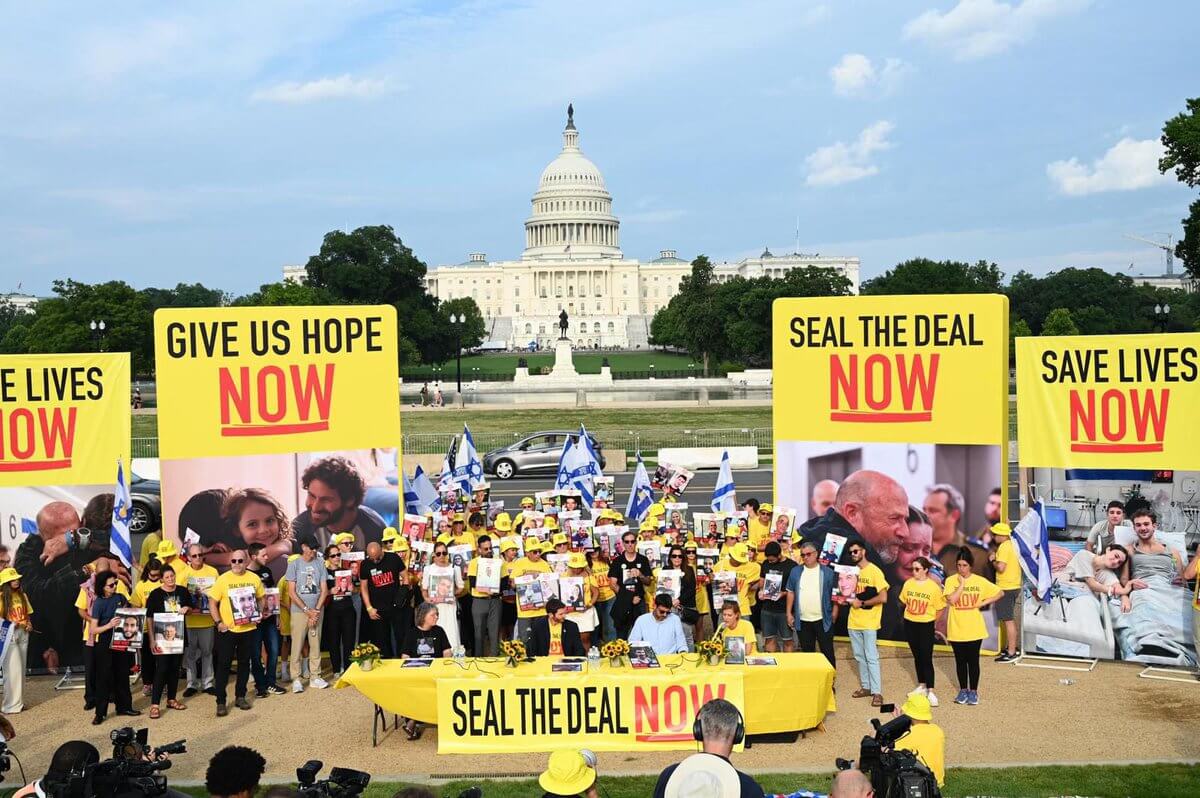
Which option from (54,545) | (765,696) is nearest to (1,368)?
(54,545)

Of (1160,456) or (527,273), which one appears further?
(527,273)

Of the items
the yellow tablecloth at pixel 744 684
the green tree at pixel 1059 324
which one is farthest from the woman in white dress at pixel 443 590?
the green tree at pixel 1059 324

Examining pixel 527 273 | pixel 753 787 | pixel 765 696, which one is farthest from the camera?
pixel 527 273

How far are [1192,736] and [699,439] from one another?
2585 centimetres

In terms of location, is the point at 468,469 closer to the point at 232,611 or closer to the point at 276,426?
the point at 276,426

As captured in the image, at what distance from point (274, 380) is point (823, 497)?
20.8 ft

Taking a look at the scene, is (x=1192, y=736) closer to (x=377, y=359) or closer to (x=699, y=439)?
(x=377, y=359)

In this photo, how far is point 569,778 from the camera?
15.5 ft

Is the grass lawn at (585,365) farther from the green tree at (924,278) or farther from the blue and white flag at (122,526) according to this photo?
the blue and white flag at (122,526)

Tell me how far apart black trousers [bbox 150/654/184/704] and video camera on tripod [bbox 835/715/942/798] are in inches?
289

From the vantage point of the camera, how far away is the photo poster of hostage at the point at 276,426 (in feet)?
40.8

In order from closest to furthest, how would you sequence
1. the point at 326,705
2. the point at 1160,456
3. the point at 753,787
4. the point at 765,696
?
1. the point at 753,787
2. the point at 765,696
3. the point at 326,705
4. the point at 1160,456

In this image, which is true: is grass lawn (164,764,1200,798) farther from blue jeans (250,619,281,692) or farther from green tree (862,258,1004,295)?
green tree (862,258,1004,295)

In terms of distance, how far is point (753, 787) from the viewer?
15.4 feet
